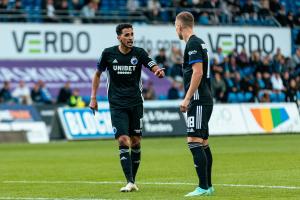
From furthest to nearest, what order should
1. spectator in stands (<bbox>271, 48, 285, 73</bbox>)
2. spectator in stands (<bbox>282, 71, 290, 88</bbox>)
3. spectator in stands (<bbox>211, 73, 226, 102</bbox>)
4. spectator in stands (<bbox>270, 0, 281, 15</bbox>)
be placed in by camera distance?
1. spectator in stands (<bbox>270, 0, 281, 15</bbox>)
2. spectator in stands (<bbox>271, 48, 285, 73</bbox>)
3. spectator in stands (<bbox>282, 71, 290, 88</bbox>)
4. spectator in stands (<bbox>211, 73, 226, 102</bbox>)

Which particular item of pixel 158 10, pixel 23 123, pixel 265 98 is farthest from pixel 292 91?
pixel 23 123

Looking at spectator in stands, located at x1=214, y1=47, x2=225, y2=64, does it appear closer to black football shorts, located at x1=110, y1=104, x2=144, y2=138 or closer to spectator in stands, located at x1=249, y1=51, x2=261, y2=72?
spectator in stands, located at x1=249, y1=51, x2=261, y2=72

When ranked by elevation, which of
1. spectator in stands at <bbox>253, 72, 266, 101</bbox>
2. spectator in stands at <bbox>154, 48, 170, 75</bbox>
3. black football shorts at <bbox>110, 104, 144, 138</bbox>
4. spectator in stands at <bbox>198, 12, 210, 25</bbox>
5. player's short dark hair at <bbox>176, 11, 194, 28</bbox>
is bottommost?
spectator in stands at <bbox>253, 72, 266, 101</bbox>

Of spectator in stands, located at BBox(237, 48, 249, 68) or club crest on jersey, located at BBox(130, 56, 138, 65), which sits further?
spectator in stands, located at BBox(237, 48, 249, 68)

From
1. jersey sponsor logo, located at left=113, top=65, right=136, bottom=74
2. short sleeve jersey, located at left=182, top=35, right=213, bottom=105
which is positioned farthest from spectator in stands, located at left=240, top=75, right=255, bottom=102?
short sleeve jersey, located at left=182, top=35, right=213, bottom=105

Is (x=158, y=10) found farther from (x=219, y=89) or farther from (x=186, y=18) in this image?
(x=186, y=18)

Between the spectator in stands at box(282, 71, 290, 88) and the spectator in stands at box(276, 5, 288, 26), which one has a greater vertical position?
the spectator in stands at box(276, 5, 288, 26)

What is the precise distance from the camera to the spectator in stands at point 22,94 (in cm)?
3288

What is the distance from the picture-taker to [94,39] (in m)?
38.6

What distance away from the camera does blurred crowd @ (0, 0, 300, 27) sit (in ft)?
122

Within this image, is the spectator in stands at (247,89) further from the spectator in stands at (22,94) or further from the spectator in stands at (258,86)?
the spectator in stands at (22,94)

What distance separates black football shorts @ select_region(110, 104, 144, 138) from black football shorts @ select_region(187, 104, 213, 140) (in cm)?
137

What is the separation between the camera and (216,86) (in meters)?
36.5

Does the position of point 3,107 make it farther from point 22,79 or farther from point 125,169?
point 125,169
